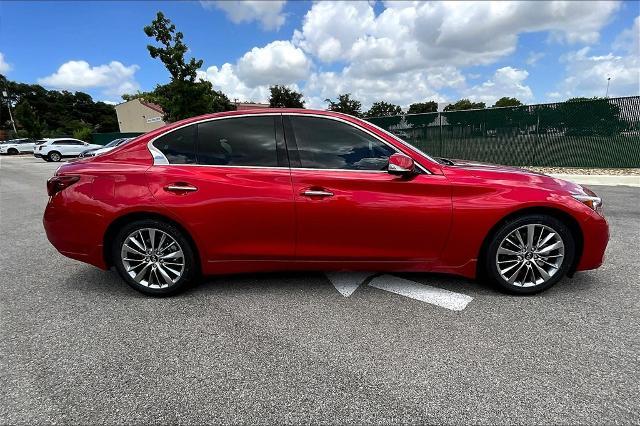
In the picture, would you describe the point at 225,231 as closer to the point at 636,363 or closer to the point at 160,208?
the point at 160,208

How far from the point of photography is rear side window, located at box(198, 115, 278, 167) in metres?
3.26

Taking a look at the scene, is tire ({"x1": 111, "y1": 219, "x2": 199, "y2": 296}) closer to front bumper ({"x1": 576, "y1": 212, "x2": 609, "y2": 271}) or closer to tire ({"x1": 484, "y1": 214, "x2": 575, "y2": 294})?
tire ({"x1": 484, "y1": 214, "x2": 575, "y2": 294})

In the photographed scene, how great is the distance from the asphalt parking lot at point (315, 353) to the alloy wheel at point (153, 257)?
208 mm

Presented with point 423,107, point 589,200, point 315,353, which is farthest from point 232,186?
point 423,107

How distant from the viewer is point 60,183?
10.9 ft

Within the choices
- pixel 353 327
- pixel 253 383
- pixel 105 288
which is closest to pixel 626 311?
pixel 353 327

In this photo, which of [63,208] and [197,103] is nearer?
[63,208]

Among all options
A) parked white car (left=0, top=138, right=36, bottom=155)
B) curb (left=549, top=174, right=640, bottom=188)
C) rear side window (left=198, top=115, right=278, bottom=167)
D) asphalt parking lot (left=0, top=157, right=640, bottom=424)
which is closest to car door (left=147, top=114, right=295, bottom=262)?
rear side window (left=198, top=115, right=278, bottom=167)

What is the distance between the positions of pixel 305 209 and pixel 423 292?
130 cm

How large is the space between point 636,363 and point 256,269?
2740mm

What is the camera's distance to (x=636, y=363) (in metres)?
2.34

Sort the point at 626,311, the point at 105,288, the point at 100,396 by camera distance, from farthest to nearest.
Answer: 1. the point at 105,288
2. the point at 626,311
3. the point at 100,396

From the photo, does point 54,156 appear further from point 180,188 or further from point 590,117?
point 590,117

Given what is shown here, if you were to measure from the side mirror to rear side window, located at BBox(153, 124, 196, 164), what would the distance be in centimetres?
169
